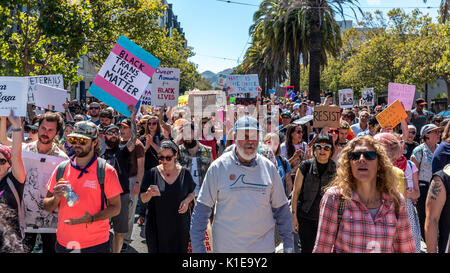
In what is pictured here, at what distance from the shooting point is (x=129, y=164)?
627 cm

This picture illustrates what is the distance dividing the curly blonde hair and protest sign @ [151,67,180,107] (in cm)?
662

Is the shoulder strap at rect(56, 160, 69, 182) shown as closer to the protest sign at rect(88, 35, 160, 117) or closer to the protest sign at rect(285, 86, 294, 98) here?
the protest sign at rect(88, 35, 160, 117)

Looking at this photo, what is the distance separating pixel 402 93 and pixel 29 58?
11036 millimetres

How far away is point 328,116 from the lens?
7188 mm

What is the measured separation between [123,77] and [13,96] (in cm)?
178

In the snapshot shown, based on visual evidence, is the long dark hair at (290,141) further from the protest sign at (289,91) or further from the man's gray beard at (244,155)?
the protest sign at (289,91)

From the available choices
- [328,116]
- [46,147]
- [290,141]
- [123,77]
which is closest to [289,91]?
[328,116]

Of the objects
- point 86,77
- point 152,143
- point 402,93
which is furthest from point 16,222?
point 86,77

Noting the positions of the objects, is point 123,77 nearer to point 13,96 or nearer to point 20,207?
point 13,96

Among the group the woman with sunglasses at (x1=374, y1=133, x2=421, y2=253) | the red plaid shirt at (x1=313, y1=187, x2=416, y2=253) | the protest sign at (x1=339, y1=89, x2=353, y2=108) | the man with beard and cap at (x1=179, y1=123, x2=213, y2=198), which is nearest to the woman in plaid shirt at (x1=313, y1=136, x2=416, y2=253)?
the red plaid shirt at (x1=313, y1=187, x2=416, y2=253)

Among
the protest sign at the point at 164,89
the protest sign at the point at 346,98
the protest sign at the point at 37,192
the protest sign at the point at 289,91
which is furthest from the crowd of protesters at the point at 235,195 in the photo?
the protest sign at the point at 289,91

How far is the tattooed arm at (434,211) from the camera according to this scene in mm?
3791

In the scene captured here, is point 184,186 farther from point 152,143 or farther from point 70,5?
point 70,5

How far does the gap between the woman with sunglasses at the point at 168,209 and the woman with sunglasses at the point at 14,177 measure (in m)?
1.20
